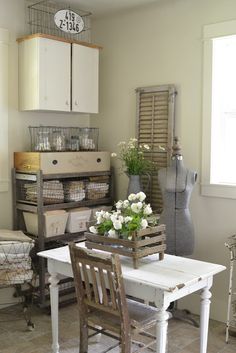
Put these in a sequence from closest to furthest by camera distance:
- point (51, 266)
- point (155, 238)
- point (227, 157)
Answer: point (155, 238), point (51, 266), point (227, 157)

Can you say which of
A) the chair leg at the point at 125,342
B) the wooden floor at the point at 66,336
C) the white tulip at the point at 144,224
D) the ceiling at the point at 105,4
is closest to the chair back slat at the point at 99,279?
the chair leg at the point at 125,342

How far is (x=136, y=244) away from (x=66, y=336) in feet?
4.57

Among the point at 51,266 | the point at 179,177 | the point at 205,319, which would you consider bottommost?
the point at 205,319

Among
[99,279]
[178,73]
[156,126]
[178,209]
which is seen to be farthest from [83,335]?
[178,73]

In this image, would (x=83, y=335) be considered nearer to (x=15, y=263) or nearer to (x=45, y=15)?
(x=15, y=263)

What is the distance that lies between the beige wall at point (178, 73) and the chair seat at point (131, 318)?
1315 millimetres

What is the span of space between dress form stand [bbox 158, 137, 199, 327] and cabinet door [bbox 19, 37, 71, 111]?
121 cm

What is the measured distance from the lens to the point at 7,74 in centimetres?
412

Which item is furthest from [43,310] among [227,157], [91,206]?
[227,157]

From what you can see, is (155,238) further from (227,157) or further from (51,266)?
(227,157)

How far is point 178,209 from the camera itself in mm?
3773

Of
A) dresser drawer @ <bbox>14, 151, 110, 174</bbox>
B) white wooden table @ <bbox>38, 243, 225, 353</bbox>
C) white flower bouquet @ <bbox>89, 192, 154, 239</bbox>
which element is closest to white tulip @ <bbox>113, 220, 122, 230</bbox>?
white flower bouquet @ <bbox>89, 192, 154, 239</bbox>

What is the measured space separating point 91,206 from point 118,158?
59 centimetres

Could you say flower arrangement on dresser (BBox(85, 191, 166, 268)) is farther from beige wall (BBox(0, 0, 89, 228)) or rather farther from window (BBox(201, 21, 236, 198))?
beige wall (BBox(0, 0, 89, 228))
